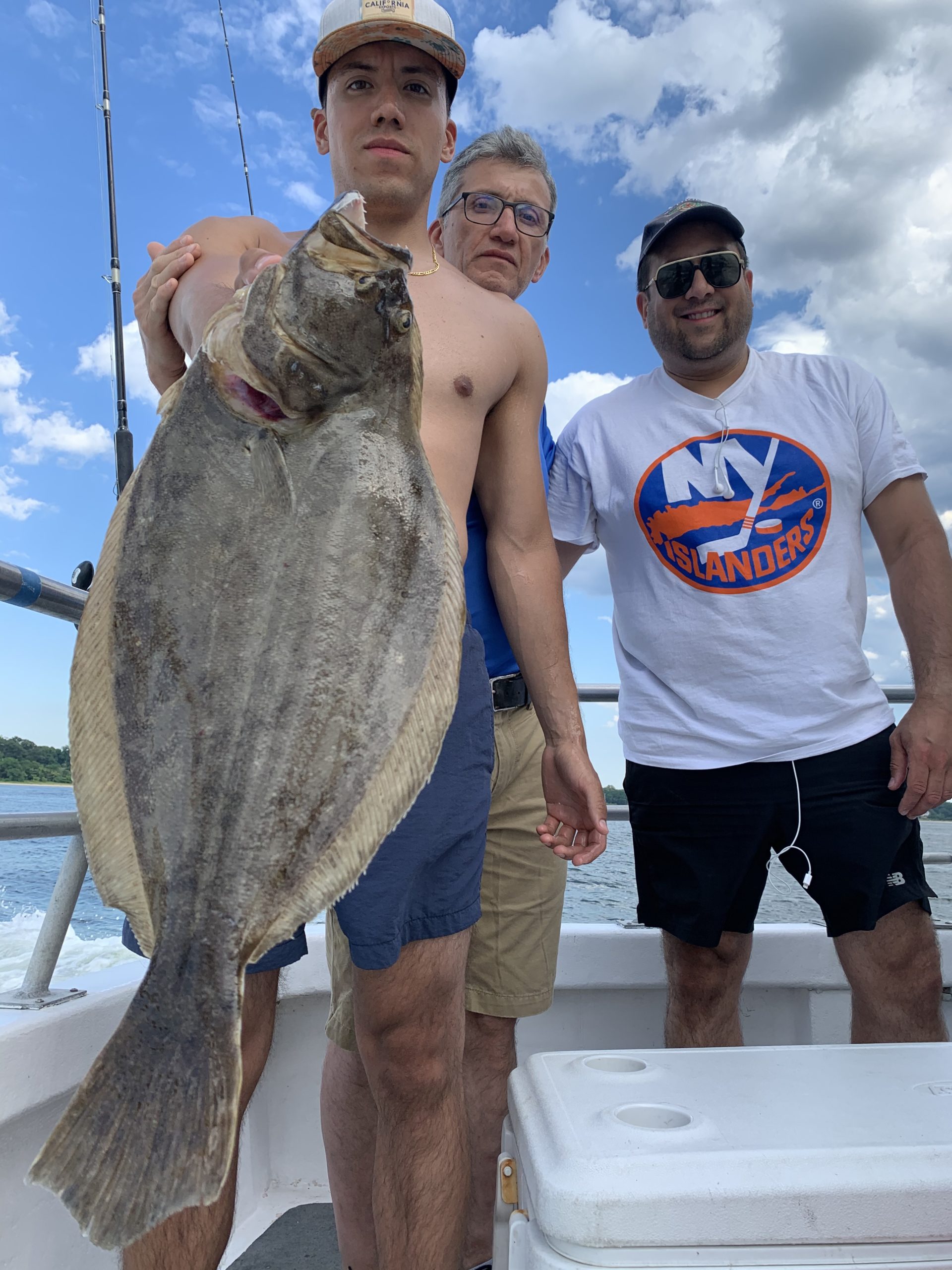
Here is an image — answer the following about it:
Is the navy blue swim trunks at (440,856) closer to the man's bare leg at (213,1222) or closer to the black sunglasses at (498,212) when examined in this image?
the man's bare leg at (213,1222)

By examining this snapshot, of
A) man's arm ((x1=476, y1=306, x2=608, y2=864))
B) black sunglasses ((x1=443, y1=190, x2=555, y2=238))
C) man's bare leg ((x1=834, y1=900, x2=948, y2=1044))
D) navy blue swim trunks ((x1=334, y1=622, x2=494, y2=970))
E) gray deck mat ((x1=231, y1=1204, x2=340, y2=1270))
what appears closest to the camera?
A: navy blue swim trunks ((x1=334, y1=622, x2=494, y2=970))

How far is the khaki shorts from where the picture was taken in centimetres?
235

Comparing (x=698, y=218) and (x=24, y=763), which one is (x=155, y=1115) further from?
(x=698, y=218)

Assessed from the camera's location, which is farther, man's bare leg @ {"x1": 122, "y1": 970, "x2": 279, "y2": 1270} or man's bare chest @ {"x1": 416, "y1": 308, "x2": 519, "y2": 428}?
man's bare chest @ {"x1": 416, "y1": 308, "x2": 519, "y2": 428}

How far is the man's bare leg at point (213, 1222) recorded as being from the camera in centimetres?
148

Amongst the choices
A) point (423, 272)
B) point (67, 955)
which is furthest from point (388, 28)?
point (67, 955)

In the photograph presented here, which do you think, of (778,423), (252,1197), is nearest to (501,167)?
(778,423)

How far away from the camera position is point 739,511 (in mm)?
2725

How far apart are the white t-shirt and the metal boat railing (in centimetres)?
151

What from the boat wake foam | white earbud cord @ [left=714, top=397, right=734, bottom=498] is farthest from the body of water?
white earbud cord @ [left=714, top=397, right=734, bottom=498]

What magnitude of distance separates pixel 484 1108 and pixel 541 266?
2.82 m

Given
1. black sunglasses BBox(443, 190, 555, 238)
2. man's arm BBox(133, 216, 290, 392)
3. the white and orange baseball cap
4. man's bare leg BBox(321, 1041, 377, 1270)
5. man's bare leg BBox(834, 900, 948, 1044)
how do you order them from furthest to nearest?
black sunglasses BBox(443, 190, 555, 238)
man's bare leg BBox(834, 900, 948, 1044)
man's bare leg BBox(321, 1041, 377, 1270)
the white and orange baseball cap
man's arm BBox(133, 216, 290, 392)

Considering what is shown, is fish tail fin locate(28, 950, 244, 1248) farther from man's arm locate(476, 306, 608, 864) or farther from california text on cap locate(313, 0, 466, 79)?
california text on cap locate(313, 0, 466, 79)

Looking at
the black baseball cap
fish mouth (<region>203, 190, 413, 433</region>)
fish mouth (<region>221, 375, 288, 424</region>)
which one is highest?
the black baseball cap
